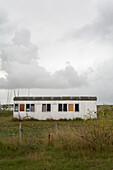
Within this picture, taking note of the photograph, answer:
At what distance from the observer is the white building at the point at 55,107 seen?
2311cm

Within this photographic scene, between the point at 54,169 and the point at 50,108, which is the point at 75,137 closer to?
the point at 54,169

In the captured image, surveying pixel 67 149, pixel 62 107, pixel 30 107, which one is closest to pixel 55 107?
pixel 62 107

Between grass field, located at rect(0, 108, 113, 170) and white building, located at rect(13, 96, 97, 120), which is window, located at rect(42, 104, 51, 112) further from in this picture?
grass field, located at rect(0, 108, 113, 170)

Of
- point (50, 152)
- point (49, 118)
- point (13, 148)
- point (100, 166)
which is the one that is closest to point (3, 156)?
point (13, 148)

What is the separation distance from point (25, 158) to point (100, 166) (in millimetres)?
2386

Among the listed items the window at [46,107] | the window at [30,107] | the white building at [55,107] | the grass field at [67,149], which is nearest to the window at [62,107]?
the white building at [55,107]

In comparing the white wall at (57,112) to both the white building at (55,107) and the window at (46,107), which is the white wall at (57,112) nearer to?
the white building at (55,107)

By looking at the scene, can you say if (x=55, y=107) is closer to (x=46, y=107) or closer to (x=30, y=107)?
(x=46, y=107)

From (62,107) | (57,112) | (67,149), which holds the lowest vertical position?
(67,149)

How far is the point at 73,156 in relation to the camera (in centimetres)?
680

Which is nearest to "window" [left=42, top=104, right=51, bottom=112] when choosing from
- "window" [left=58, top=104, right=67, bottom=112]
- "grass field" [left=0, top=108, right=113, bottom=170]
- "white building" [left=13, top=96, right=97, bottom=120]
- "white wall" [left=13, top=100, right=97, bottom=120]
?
"white building" [left=13, top=96, right=97, bottom=120]

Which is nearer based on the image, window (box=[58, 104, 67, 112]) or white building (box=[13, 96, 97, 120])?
white building (box=[13, 96, 97, 120])

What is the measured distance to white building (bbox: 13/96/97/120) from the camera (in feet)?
75.8

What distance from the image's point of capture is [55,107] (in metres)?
23.3
